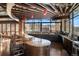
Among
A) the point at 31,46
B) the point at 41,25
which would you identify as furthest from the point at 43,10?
the point at 31,46

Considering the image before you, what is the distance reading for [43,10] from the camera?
11.9 feet

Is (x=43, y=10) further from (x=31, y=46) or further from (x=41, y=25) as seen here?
(x=31, y=46)

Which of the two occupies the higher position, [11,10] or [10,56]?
[11,10]

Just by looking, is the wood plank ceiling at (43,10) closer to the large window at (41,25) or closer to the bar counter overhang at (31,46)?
the large window at (41,25)

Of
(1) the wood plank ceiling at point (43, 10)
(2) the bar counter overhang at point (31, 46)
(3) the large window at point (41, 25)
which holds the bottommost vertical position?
(2) the bar counter overhang at point (31, 46)

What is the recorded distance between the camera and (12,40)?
365cm

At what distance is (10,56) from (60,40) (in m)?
1.19

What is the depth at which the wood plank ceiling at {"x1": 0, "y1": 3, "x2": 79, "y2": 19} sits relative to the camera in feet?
11.7

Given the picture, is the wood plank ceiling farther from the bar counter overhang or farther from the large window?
the bar counter overhang

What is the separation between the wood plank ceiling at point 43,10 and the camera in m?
3.57

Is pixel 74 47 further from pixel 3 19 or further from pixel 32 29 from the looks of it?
pixel 3 19

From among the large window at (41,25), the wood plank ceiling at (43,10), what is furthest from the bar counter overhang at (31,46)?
the wood plank ceiling at (43,10)

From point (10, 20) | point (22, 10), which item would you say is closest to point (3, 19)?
point (10, 20)

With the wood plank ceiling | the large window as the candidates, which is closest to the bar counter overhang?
the large window
